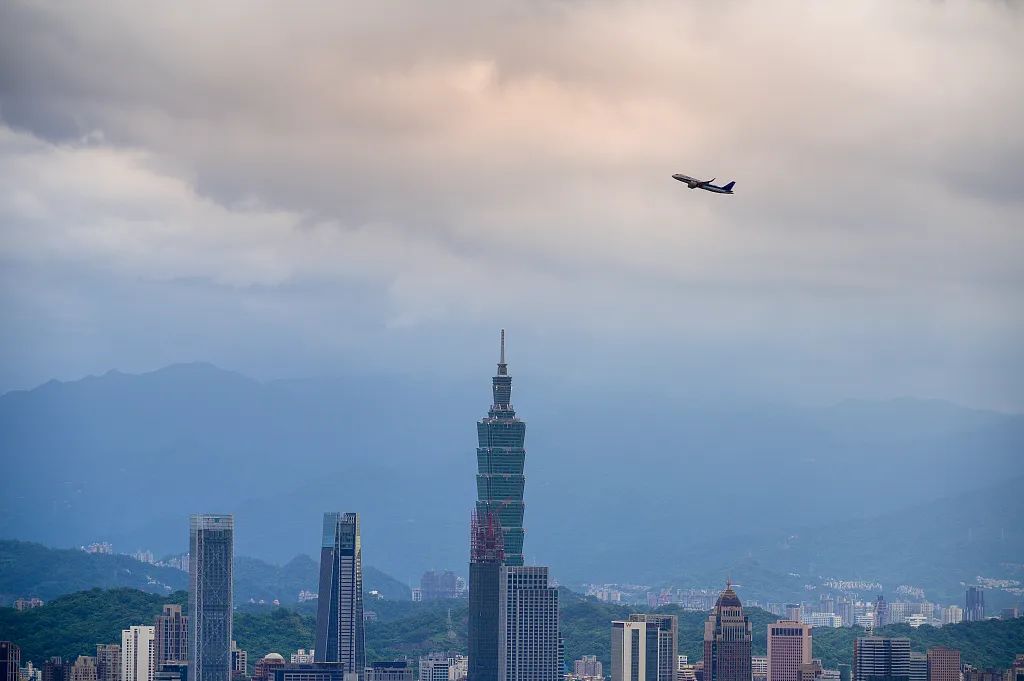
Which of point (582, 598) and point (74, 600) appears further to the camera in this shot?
point (582, 598)

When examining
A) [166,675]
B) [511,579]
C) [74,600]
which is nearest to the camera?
[166,675]

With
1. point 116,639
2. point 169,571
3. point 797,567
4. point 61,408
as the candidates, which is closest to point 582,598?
point 169,571

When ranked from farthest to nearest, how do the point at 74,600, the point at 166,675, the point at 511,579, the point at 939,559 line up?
the point at 939,559, the point at 74,600, the point at 511,579, the point at 166,675

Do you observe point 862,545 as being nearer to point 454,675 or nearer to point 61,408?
point 61,408

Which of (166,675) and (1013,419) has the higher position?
(1013,419)

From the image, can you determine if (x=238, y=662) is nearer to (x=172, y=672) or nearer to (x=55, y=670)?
(x=172, y=672)

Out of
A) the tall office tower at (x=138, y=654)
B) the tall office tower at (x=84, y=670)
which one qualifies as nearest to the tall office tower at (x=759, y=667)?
the tall office tower at (x=138, y=654)

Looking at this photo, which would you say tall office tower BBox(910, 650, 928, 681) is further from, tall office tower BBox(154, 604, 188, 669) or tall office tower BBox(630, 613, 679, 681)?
tall office tower BBox(154, 604, 188, 669)

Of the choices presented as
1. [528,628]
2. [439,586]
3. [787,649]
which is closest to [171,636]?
[528,628]
